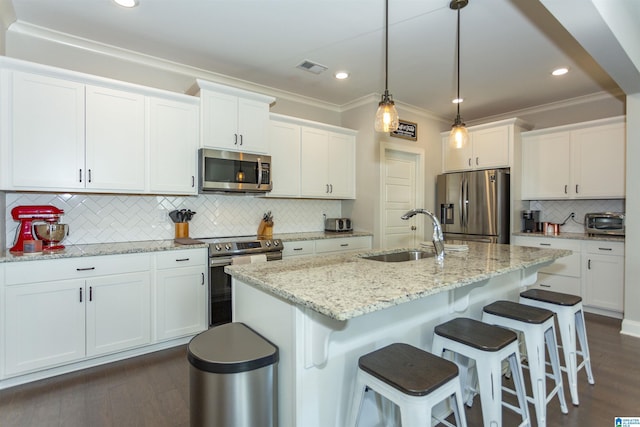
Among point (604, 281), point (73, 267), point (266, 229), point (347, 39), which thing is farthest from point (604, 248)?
point (73, 267)

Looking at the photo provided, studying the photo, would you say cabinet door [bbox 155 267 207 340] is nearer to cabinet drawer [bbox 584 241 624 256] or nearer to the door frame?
the door frame

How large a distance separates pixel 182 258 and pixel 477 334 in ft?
7.79

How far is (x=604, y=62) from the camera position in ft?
8.15

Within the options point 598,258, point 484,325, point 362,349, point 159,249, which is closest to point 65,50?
point 159,249

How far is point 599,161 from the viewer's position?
154 inches

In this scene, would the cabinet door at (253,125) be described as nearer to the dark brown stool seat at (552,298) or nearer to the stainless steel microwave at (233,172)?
the stainless steel microwave at (233,172)

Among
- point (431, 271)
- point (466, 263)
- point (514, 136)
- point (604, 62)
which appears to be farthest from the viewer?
point (514, 136)

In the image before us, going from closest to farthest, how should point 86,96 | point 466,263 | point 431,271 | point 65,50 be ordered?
point 431,271 → point 466,263 → point 86,96 → point 65,50

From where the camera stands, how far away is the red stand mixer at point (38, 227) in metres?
2.41

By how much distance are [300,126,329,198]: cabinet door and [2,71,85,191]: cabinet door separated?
2220 millimetres

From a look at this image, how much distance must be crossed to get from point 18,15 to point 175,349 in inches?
116

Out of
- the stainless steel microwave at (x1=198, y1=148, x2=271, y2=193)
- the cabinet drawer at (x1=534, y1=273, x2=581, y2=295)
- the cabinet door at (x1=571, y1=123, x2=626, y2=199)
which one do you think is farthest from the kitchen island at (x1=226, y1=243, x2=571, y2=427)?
the cabinet door at (x1=571, y1=123, x2=626, y2=199)

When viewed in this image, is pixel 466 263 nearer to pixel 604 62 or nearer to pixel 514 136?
pixel 604 62

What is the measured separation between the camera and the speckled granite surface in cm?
224
